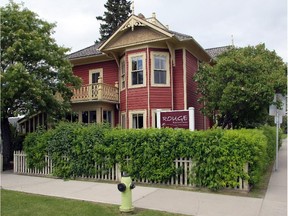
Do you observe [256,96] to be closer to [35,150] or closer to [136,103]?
[136,103]

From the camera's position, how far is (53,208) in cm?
690

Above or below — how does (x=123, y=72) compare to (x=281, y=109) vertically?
above

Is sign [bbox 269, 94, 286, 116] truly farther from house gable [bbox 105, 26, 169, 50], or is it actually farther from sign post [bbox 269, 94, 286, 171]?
house gable [bbox 105, 26, 169, 50]

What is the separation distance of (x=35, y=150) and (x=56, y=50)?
17.0ft

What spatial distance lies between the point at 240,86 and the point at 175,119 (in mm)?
4761

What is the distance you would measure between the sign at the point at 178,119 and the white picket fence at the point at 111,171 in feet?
7.34

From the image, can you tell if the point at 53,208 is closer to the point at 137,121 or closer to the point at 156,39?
the point at 137,121

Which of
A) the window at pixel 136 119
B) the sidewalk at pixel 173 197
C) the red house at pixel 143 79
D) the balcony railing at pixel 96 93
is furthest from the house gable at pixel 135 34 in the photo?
the sidewalk at pixel 173 197

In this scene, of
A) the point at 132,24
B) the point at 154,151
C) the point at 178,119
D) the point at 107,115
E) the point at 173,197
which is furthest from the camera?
the point at 107,115

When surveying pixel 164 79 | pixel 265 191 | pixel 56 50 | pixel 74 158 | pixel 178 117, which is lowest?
pixel 265 191

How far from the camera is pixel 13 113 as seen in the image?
13500 millimetres

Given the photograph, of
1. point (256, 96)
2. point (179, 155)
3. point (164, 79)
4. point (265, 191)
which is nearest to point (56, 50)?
point (164, 79)

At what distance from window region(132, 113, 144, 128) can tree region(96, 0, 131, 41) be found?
28234 millimetres

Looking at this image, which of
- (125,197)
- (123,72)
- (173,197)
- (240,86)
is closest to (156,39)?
(123,72)
